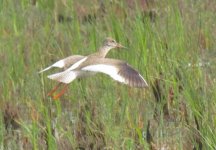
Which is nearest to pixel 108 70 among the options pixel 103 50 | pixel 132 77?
pixel 132 77

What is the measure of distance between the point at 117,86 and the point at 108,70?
1.13 ft

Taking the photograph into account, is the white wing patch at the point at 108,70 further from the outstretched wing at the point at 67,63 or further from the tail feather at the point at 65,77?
the outstretched wing at the point at 67,63

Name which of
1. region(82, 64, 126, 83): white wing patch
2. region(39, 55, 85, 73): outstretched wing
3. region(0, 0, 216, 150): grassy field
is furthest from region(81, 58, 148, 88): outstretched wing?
region(39, 55, 85, 73): outstretched wing

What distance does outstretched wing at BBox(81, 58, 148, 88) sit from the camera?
5043mm

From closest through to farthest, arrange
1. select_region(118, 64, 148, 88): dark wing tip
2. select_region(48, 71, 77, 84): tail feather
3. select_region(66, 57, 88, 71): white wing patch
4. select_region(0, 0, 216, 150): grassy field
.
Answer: select_region(0, 0, 216, 150): grassy field < select_region(118, 64, 148, 88): dark wing tip < select_region(48, 71, 77, 84): tail feather < select_region(66, 57, 88, 71): white wing patch

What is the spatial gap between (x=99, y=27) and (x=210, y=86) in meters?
2.39

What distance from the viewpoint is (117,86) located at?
5586 millimetres

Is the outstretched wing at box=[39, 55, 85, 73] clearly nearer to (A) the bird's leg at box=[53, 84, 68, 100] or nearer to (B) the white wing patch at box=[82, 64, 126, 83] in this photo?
(A) the bird's leg at box=[53, 84, 68, 100]

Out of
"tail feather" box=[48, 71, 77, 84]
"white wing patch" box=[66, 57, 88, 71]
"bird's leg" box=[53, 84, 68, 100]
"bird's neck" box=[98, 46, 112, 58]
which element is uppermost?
"bird's neck" box=[98, 46, 112, 58]

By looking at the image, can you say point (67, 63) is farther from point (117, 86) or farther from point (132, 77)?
point (132, 77)

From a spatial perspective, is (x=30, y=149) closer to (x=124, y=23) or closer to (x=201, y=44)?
(x=201, y=44)

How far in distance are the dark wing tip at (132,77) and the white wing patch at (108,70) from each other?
0.08 feet

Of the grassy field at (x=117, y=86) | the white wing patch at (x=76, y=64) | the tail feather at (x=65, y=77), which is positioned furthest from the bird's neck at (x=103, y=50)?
the tail feather at (x=65, y=77)

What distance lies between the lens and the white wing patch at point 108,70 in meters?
5.13
